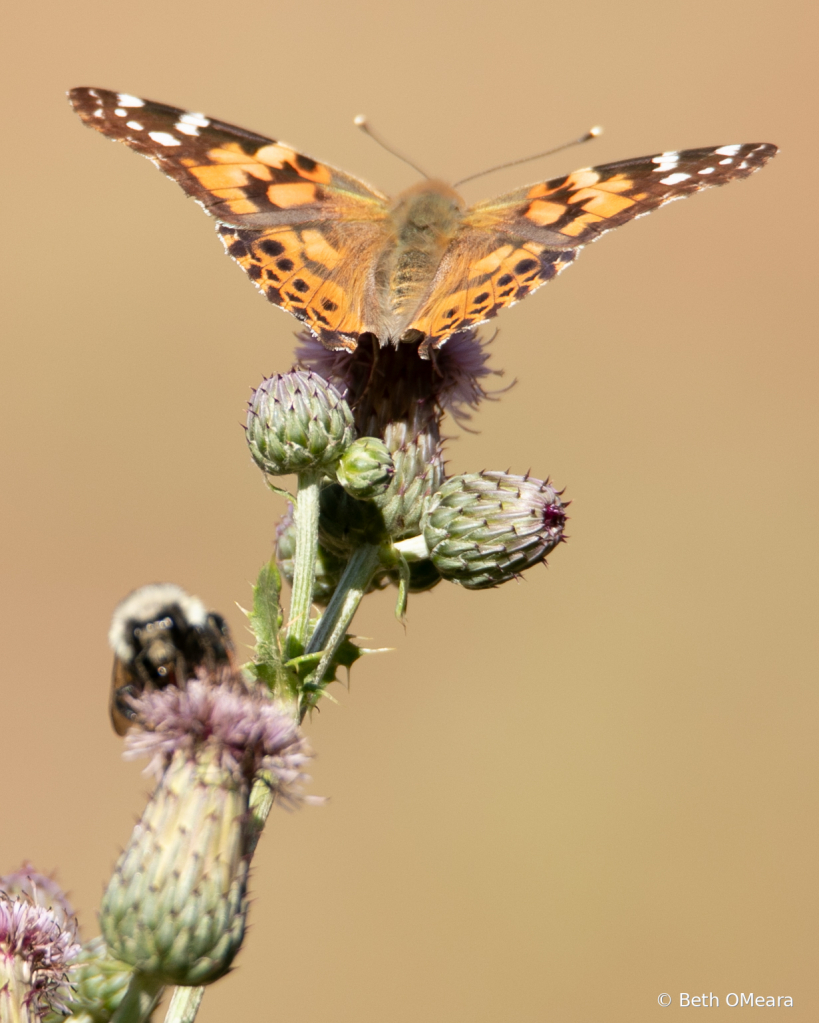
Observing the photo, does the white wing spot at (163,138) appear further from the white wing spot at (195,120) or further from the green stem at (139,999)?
the green stem at (139,999)

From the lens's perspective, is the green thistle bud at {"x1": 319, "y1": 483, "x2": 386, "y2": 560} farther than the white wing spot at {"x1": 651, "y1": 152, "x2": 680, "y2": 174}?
No

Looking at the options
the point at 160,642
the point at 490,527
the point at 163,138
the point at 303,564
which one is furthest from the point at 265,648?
the point at 163,138

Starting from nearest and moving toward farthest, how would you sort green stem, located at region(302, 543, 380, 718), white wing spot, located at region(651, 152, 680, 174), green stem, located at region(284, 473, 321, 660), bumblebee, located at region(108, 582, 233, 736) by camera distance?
1. green stem, located at region(284, 473, 321, 660)
2. green stem, located at region(302, 543, 380, 718)
3. bumblebee, located at region(108, 582, 233, 736)
4. white wing spot, located at region(651, 152, 680, 174)

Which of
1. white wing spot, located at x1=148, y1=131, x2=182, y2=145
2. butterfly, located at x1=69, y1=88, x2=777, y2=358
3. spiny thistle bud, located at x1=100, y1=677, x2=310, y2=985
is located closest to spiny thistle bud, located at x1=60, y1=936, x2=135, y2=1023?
spiny thistle bud, located at x1=100, y1=677, x2=310, y2=985

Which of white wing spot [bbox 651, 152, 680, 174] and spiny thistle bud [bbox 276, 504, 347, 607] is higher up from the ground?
white wing spot [bbox 651, 152, 680, 174]

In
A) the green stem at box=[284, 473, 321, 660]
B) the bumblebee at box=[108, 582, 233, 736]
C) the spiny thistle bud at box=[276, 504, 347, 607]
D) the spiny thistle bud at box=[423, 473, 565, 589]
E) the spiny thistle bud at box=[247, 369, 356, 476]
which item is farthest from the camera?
the spiny thistle bud at box=[276, 504, 347, 607]

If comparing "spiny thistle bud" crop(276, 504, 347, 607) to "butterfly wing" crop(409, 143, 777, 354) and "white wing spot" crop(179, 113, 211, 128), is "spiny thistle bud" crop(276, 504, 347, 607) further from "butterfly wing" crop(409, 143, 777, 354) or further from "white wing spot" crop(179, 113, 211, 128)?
"white wing spot" crop(179, 113, 211, 128)

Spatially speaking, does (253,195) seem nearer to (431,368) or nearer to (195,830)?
(431,368)
